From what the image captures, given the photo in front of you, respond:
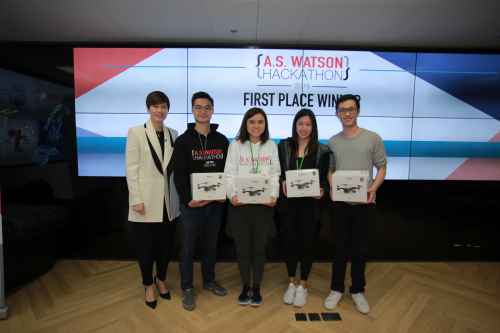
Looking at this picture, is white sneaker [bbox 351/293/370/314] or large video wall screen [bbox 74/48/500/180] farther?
large video wall screen [bbox 74/48/500/180]

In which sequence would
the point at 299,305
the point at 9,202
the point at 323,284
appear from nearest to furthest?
the point at 299,305 → the point at 323,284 → the point at 9,202

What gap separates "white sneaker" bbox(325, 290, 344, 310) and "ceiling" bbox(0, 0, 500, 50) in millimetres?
2601

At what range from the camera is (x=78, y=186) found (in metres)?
3.05

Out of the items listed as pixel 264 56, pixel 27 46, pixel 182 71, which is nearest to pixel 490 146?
pixel 264 56

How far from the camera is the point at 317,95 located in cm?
302

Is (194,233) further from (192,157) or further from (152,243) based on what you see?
(192,157)

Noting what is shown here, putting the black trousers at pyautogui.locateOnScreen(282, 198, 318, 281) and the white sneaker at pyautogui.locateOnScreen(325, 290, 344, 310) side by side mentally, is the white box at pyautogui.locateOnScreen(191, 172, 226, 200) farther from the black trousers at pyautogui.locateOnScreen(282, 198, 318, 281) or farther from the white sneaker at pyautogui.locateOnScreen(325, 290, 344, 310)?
the white sneaker at pyautogui.locateOnScreen(325, 290, 344, 310)

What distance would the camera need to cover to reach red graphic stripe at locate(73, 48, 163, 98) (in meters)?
2.96

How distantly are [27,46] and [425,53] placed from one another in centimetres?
480

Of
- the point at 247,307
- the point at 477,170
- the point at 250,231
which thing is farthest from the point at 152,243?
the point at 477,170

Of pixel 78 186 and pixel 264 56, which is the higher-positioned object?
pixel 264 56

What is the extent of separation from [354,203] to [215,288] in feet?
4.96

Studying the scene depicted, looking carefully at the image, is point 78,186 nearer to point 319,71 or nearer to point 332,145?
point 332,145

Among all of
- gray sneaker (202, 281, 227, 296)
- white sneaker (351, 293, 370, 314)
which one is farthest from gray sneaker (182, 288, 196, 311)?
white sneaker (351, 293, 370, 314)
